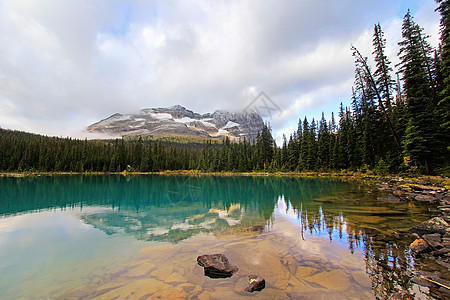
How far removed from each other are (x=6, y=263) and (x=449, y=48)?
3375cm

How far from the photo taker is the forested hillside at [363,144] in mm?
25375

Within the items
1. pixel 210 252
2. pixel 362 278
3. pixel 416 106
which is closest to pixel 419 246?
pixel 362 278

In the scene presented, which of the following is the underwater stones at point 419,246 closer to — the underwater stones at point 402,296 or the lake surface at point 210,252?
the lake surface at point 210,252

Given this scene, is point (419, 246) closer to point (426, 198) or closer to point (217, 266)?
point (217, 266)

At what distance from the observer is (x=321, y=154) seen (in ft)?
218

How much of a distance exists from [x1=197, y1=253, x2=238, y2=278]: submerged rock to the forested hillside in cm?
1787

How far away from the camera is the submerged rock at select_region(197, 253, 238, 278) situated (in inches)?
272

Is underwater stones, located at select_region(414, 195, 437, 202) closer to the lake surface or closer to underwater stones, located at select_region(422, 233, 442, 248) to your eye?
the lake surface

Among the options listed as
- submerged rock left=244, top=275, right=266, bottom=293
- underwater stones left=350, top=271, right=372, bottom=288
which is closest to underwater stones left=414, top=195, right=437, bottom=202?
underwater stones left=350, top=271, right=372, bottom=288

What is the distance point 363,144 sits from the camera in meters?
47.3

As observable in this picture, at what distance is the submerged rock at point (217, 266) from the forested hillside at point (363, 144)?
17.9m

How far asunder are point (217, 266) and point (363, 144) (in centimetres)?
5052

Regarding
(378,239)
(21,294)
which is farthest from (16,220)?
(378,239)

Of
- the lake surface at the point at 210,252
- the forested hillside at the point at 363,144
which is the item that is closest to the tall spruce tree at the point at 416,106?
the forested hillside at the point at 363,144
